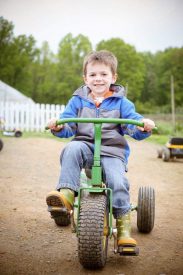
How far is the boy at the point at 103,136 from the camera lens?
9.41 feet

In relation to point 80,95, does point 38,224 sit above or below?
below

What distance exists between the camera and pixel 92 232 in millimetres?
2500

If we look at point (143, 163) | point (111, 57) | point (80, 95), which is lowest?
point (143, 163)

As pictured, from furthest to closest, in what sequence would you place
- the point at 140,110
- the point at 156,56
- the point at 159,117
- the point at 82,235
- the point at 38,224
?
the point at 156,56, the point at 140,110, the point at 159,117, the point at 38,224, the point at 82,235

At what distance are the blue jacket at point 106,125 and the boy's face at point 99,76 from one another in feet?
0.33

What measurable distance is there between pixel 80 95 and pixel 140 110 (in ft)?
135

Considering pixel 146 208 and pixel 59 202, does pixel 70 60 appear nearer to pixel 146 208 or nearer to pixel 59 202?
pixel 146 208

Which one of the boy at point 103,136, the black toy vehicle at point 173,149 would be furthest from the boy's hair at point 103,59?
the black toy vehicle at point 173,149

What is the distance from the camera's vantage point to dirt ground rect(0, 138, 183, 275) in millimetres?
2715

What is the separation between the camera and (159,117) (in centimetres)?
3114

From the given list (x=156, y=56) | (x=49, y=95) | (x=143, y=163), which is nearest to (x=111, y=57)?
(x=143, y=163)

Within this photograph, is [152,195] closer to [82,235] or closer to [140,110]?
[82,235]

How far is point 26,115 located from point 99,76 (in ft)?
57.0

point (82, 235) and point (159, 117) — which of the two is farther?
point (159, 117)
